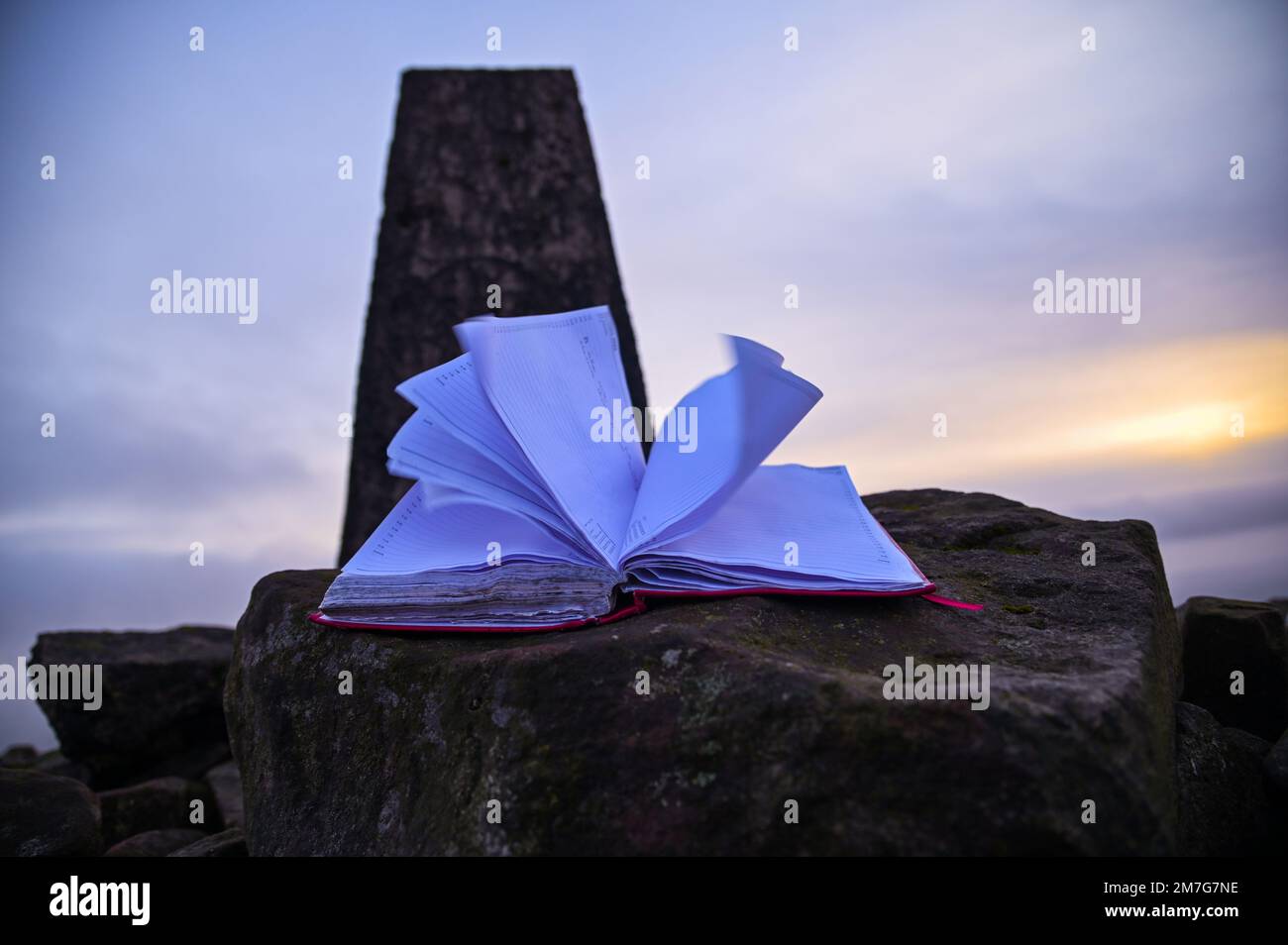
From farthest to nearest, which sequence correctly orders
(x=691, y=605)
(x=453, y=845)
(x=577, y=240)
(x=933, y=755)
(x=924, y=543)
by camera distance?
(x=577, y=240) → (x=924, y=543) → (x=691, y=605) → (x=453, y=845) → (x=933, y=755)

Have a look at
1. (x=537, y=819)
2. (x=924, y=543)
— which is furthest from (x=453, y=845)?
(x=924, y=543)

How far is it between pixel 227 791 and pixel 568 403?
95.9 inches

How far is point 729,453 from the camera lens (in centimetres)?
182

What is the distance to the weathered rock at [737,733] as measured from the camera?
51.0 inches

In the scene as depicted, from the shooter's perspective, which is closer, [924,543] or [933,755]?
[933,755]

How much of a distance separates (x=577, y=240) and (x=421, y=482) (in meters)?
4.06

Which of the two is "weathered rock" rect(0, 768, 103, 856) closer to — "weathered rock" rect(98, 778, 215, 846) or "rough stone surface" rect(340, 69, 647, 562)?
"weathered rock" rect(98, 778, 215, 846)

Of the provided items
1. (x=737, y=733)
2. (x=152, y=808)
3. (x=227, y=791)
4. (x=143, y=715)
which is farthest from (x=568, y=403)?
(x=143, y=715)

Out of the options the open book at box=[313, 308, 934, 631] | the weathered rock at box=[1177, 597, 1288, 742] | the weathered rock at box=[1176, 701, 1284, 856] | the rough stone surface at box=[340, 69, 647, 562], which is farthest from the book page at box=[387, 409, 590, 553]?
the rough stone surface at box=[340, 69, 647, 562]

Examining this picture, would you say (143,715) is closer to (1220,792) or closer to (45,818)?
(45,818)

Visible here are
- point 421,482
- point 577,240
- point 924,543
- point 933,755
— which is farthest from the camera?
point 577,240

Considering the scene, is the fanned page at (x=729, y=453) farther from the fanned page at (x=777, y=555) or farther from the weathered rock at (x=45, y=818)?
the weathered rock at (x=45, y=818)
